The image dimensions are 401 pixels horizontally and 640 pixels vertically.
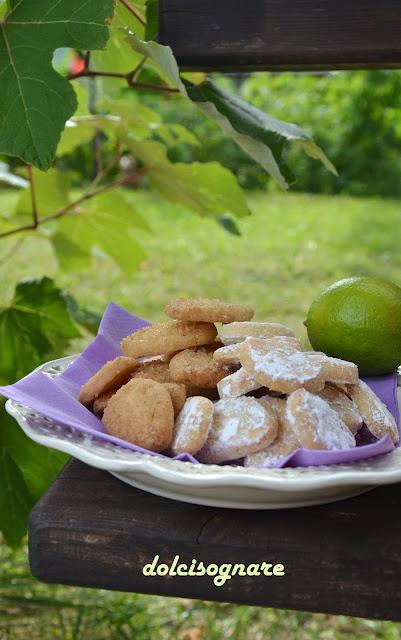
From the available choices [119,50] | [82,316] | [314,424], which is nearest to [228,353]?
[314,424]

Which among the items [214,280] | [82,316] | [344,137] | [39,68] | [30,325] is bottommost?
[344,137]

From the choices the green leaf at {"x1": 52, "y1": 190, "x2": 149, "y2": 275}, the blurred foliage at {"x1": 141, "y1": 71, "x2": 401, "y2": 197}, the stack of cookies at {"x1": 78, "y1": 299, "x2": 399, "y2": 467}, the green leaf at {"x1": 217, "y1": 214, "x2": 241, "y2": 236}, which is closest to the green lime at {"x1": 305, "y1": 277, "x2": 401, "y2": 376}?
the stack of cookies at {"x1": 78, "y1": 299, "x2": 399, "y2": 467}

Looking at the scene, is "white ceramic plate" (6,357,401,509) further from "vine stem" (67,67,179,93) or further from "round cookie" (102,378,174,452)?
"vine stem" (67,67,179,93)

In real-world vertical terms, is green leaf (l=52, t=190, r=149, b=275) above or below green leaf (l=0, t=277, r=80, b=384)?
below

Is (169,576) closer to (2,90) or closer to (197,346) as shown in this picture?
(197,346)

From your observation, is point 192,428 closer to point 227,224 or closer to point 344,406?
point 344,406

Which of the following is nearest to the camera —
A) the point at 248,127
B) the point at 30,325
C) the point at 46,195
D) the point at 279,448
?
the point at 279,448

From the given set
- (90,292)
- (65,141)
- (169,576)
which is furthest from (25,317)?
(90,292)
